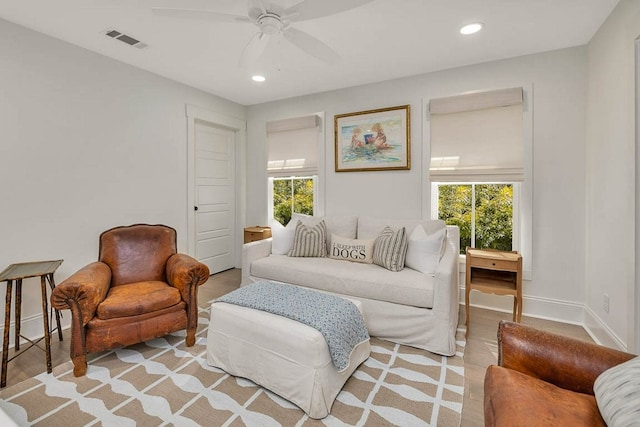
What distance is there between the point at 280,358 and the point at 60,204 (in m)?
2.41

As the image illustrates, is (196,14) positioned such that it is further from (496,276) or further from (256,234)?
(496,276)

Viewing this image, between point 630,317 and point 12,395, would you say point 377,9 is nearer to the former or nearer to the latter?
point 630,317

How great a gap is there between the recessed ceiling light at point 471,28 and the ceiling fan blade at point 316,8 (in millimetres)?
1255

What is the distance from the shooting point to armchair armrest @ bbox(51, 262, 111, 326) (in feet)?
6.22

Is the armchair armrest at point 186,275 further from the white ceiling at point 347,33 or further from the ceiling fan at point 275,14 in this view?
the white ceiling at point 347,33

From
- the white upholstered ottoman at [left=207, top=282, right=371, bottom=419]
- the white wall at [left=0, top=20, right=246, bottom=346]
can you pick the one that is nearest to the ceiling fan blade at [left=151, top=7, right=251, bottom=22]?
the white wall at [left=0, top=20, right=246, bottom=346]

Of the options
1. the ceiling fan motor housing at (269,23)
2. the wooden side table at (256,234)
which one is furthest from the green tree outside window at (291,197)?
the ceiling fan motor housing at (269,23)

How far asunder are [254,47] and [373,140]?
1.84 meters

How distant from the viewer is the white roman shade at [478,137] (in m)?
2.94

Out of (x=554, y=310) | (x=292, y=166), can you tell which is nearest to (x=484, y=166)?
(x=554, y=310)

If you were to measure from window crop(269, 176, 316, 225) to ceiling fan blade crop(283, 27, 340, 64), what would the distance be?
1.96 meters

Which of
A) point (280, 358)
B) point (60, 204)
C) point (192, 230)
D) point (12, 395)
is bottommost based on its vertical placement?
point (12, 395)

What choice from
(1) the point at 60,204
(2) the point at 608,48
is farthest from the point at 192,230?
(2) the point at 608,48

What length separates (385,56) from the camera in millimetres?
2928
